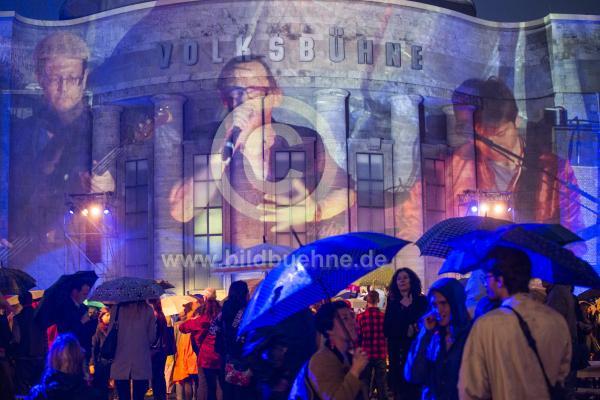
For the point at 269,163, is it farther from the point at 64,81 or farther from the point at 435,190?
the point at 64,81

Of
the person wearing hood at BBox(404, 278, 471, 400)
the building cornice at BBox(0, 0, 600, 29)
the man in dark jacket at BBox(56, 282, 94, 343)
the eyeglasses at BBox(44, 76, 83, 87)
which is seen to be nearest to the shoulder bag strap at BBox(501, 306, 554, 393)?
the person wearing hood at BBox(404, 278, 471, 400)

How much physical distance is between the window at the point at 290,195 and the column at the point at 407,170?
3.34m

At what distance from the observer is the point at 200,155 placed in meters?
31.1

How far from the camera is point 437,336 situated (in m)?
7.63

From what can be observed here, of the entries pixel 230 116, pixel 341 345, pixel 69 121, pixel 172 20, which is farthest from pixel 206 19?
pixel 341 345

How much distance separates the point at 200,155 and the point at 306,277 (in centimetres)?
2401

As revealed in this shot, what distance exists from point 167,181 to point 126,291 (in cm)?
1883

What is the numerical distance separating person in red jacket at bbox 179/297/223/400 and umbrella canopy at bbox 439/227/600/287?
4.13 meters

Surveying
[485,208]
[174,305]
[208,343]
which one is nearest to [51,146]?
[174,305]

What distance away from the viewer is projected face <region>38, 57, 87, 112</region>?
106ft

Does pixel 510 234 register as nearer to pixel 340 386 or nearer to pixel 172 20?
pixel 340 386

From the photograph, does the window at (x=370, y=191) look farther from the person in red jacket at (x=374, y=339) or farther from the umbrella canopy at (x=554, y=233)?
the umbrella canopy at (x=554, y=233)

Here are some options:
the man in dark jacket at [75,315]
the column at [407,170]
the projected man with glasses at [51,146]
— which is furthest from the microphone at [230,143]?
the man in dark jacket at [75,315]

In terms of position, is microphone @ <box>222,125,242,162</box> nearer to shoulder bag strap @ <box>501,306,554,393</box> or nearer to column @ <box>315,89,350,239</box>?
column @ <box>315,89,350,239</box>
